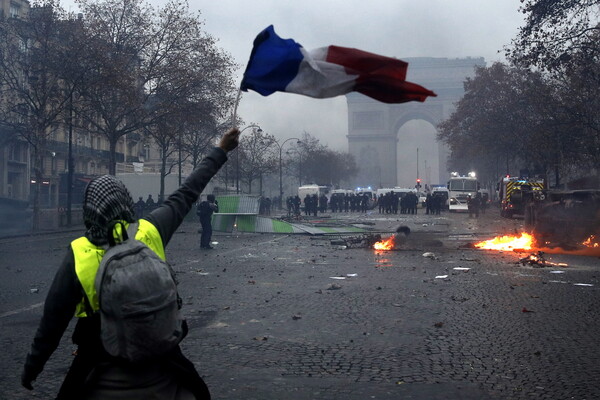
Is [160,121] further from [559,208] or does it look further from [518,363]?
[518,363]

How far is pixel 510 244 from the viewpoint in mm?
20375

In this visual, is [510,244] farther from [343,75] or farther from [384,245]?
[343,75]

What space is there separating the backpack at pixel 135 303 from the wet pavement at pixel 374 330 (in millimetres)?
2842

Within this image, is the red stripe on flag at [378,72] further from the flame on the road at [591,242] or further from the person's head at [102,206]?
the flame on the road at [591,242]

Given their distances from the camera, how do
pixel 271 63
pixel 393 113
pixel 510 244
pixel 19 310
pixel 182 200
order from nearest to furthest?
pixel 182 200, pixel 271 63, pixel 19 310, pixel 510 244, pixel 393 113

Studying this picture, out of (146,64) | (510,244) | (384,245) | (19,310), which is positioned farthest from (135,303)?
(146,64)

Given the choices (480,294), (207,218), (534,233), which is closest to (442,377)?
(480,294)

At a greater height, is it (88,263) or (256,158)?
(256,158)

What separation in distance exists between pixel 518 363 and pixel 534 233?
50.3 feet

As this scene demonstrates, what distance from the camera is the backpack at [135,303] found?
241 cm

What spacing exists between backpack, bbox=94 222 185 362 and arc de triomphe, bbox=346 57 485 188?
384 ft

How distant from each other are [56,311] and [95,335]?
0.65 feet

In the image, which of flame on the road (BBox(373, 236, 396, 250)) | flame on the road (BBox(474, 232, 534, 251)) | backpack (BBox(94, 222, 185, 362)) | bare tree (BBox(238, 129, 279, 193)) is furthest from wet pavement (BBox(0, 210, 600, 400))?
bare tree (BBox(238, 129, 279, 193))

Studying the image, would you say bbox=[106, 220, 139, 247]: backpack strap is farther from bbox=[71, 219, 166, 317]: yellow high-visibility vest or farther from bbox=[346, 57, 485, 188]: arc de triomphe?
bbox=[346, 57, 485, 188]: arc de triomphe
